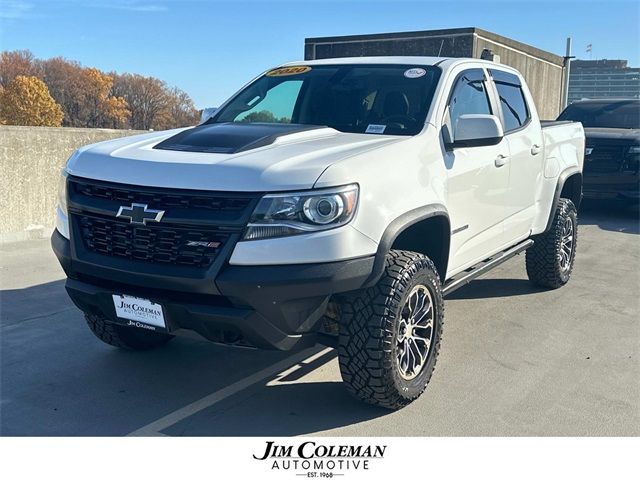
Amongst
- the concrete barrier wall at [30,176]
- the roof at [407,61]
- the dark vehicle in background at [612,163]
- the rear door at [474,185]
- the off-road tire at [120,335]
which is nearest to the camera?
the rear door at [474,185]

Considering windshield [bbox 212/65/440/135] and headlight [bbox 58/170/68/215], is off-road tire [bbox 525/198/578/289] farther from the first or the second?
headlight [bbox 58/170/68/215]

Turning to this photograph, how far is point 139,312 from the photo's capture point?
3.34 metres

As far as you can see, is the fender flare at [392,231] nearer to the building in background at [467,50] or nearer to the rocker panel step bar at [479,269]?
the rocker panel step bar at [479,269]

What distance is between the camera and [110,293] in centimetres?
339

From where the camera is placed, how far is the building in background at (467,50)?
14.7 meters

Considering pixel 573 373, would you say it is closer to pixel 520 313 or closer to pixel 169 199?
pixel 520 313

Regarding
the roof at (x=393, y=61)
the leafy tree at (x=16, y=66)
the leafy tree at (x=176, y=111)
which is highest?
the roof at (x=393, y=61)

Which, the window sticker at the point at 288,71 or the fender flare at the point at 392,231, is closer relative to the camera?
the fender flare at the point at 392,231

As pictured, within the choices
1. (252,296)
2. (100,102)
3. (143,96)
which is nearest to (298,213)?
(252,296)

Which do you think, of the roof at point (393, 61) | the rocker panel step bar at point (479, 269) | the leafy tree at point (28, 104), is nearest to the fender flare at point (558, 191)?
the rocker panel step bar at point (479, 269)

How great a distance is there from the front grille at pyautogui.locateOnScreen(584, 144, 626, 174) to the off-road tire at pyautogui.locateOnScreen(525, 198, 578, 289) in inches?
177

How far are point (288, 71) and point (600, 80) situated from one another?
60.6 feet

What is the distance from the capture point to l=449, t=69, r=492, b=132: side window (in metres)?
4.40

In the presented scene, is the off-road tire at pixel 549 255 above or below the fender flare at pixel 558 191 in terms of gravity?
below
